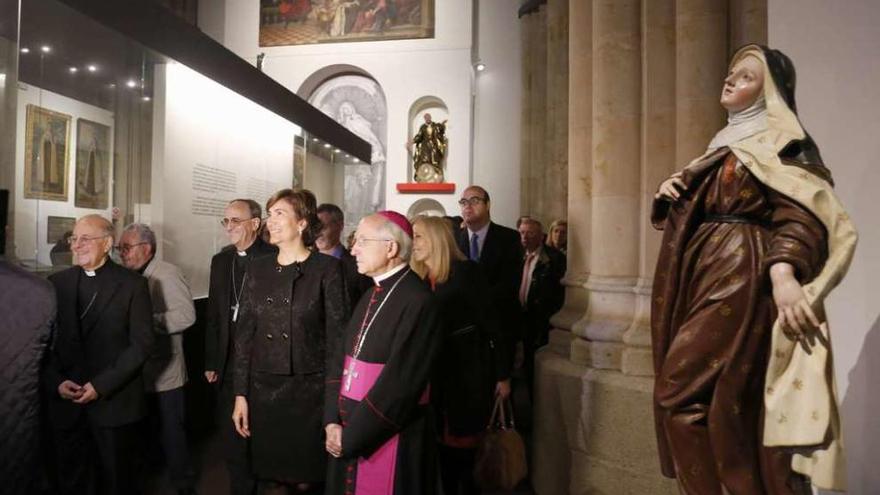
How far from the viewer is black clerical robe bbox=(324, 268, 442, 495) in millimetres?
2203

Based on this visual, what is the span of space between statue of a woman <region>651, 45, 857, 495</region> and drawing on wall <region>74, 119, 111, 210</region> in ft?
11.1

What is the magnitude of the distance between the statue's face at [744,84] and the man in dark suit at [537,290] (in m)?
3.46

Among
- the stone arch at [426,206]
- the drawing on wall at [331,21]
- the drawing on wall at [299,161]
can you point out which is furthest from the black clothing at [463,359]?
the drawing on wall at [331,21]

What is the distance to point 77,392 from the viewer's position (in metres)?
3.03

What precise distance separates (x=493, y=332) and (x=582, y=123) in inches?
65.6

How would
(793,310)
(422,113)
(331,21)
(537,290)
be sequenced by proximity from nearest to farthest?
(793,310) < (537,290) < (422,113) < (331,21)

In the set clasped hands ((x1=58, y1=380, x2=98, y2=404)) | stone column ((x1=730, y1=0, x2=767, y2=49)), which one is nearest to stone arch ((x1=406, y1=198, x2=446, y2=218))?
stone column ((x1=730, y1=0, x2=767, y2=49))

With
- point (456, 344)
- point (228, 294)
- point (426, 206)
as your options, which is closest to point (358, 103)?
point (426, 206)

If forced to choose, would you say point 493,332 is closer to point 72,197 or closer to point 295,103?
point 72,197

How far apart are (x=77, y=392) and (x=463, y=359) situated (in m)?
1.98

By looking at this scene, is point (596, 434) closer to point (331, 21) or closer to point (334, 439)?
point (334, 439)

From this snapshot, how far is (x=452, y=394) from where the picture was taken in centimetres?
316

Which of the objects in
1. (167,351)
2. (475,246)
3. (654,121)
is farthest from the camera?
(475,246)

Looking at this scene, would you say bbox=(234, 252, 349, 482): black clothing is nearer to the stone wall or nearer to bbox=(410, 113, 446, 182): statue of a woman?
the stone wall
